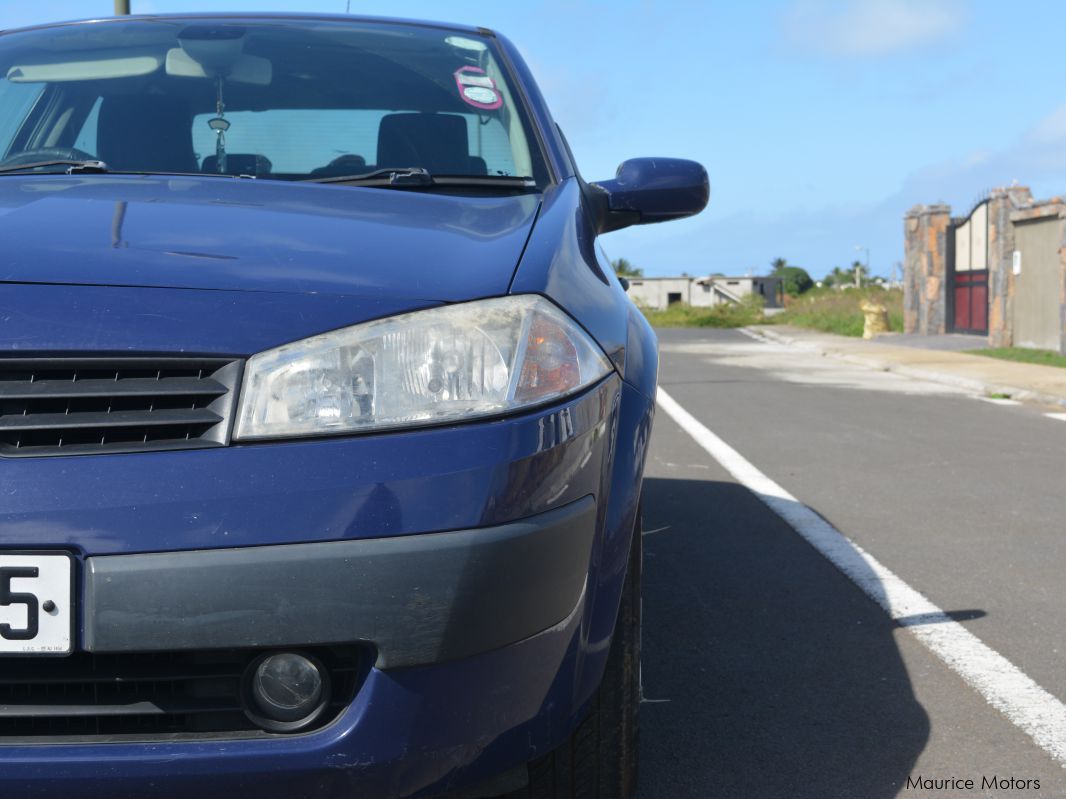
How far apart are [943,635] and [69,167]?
2.79m

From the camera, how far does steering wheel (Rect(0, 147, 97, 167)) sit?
3.01m

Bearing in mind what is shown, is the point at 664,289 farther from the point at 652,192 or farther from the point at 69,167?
the point at 69,167

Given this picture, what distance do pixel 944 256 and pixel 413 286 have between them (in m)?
29.4

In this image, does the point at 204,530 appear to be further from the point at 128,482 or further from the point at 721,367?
the point at 721,367

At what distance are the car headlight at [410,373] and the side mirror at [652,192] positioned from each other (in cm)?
114

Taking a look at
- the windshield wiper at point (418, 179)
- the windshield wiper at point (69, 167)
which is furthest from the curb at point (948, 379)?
the windshield wiper at point (69, 167)

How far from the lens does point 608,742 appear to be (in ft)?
7.49

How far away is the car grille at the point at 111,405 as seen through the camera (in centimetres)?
174

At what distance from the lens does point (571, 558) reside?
1.87 meters

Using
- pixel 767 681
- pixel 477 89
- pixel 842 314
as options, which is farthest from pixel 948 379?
pixel 842 314

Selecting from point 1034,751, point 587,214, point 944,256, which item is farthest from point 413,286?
point 944,256

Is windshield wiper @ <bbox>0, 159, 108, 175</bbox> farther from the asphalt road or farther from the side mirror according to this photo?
the asphalt road

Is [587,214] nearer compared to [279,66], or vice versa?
[587,214]

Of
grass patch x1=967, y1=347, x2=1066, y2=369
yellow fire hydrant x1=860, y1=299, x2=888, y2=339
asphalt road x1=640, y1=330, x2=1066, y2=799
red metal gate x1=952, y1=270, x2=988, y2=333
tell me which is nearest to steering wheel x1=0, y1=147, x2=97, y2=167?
asphalt road x1=640, y1=330, x2=1066, y2=799
